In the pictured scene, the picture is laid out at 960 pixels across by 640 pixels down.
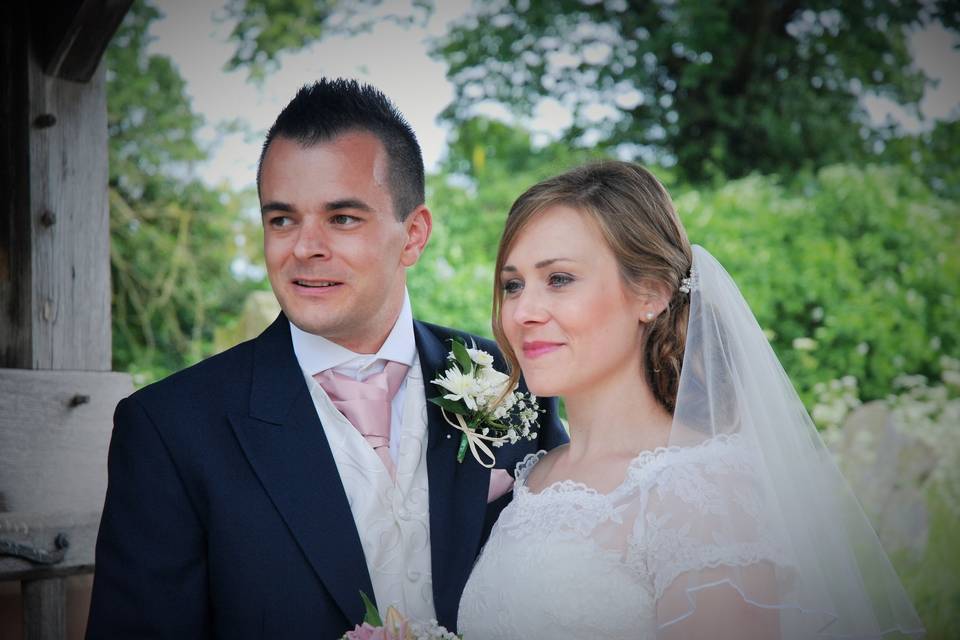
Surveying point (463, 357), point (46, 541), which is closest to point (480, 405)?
point (463, 357)

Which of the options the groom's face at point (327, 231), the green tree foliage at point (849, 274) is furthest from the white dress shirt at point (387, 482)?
the green tree foliage at point (849, 274)

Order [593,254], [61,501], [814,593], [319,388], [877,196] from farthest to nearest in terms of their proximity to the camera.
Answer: [877,196] → [61,501] → [319,388] → [593,254] → [814,593]

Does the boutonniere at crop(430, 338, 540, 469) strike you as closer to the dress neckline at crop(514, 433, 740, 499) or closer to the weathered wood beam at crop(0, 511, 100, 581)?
the dress neckline at crop(514, 433, 740, 499)

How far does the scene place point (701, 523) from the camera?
90.4 inches

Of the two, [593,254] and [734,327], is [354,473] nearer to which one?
[593,254]

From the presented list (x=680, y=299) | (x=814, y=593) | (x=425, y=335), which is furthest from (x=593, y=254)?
(x=814, y=593)

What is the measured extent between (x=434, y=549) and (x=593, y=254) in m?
0.96

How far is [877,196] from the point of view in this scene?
304 inches

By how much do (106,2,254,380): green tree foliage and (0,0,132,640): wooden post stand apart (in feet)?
14.8

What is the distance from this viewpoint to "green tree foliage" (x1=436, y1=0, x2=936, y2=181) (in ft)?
29.9

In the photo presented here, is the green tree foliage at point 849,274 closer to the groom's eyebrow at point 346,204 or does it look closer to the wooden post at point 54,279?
the groom's eyebrow at point 346,204

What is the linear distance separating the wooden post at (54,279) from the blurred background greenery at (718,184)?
4052 mm

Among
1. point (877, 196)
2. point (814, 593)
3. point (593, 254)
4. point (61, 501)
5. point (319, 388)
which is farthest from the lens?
point (877, 196)

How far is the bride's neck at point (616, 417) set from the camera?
107 inches
